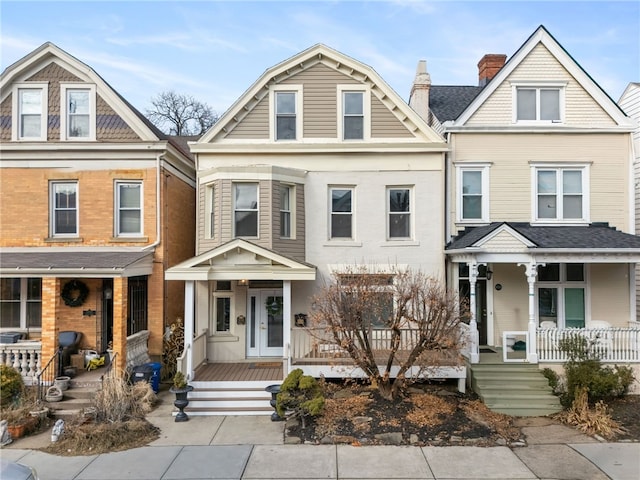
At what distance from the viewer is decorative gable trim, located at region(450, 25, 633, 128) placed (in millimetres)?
13648

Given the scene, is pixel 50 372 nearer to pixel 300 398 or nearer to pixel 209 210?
pixel 209 210

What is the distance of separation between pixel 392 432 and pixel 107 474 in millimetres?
5455

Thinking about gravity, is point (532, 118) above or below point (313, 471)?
above

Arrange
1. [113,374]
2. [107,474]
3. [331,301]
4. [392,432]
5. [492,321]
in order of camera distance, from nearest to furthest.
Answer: [107,474] < [392,432] < [331,301] < [113,374] < [492,321]

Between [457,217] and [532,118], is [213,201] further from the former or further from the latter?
[532,118]

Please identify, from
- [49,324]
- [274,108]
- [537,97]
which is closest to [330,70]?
[274,108]

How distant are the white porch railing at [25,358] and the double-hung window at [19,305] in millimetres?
1540

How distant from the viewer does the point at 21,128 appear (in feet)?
44.7

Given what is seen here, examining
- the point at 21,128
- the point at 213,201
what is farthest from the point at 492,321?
the point at 21,128

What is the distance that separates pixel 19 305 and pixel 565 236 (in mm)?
16811

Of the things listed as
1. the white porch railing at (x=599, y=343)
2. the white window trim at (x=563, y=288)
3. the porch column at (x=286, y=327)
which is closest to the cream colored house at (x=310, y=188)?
the porch column at (x=286, y=327)

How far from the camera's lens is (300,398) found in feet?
31.3

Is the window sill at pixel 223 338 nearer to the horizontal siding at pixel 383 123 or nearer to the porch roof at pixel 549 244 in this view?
the porch roof at pixel 549 244

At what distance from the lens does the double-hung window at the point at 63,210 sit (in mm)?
13625
